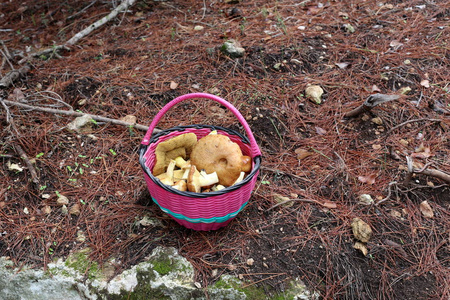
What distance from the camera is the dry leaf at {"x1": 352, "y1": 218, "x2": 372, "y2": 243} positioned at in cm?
193

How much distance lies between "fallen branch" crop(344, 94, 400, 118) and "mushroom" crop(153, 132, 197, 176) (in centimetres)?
130

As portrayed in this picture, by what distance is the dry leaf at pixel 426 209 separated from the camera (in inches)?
82.4

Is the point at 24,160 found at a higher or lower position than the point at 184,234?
higher

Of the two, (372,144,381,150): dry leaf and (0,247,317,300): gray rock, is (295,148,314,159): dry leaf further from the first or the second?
(0,247,317,300): gray rock

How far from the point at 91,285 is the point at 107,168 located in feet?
2.70

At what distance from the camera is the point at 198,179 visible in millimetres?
1855

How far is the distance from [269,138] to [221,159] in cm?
76

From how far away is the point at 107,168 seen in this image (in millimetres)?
2389

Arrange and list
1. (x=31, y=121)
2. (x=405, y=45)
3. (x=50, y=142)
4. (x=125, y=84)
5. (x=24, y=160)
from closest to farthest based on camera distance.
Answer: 1. (x=24, y=160)
2. (x=50, y=142)
3. (x=31, y=121)
4. (x=125, y=84)
5. (x=405, y=45)

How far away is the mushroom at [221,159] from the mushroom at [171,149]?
0.45ft

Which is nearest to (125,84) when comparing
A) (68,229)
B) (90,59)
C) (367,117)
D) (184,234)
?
(90,59)

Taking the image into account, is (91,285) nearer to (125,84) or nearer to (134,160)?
(134,160)

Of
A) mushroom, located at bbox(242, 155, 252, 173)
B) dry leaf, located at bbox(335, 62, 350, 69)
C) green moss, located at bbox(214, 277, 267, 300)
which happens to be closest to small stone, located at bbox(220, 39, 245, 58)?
dry leaf, located at bbox(335, 62, 350, 69)

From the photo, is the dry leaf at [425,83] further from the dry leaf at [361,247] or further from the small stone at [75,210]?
the small stone at [75,210]
